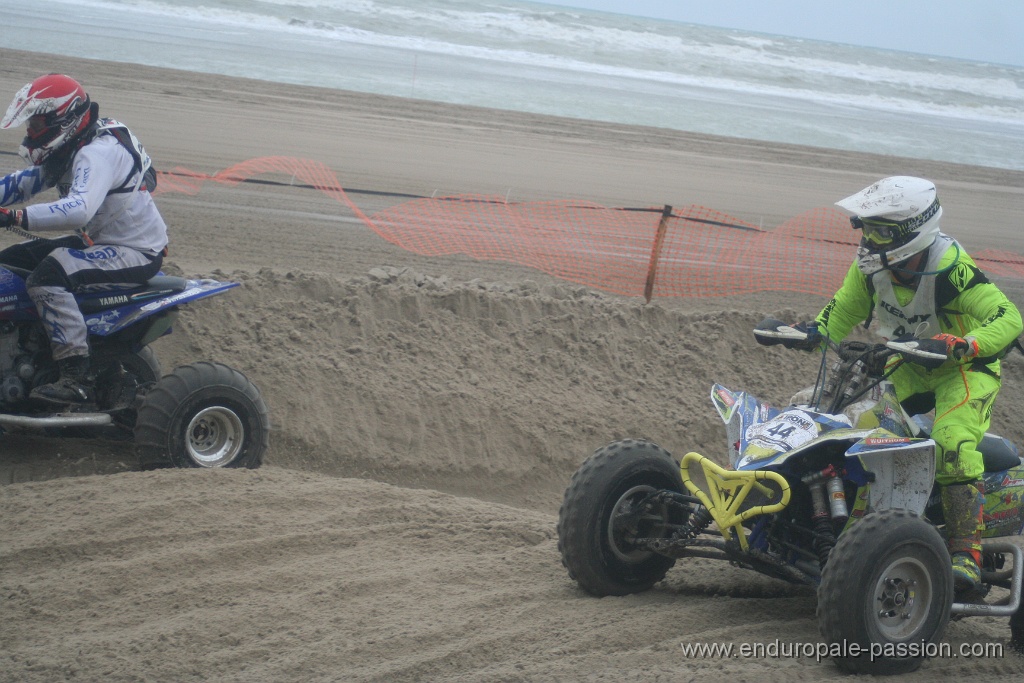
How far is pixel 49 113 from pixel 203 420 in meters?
1.91

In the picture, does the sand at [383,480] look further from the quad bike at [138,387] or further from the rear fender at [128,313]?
the rear fender at [128,313]

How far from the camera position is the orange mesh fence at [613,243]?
33.2 feet

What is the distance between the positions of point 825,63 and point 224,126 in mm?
45641

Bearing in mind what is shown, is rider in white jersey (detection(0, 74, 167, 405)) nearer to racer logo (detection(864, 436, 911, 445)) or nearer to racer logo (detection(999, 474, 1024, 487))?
racer logo (detection(864, 436, 911, 445))

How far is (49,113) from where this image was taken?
4.92 meters

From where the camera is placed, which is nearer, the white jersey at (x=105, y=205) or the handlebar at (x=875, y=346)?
the handlebar at (x=875, y=346)

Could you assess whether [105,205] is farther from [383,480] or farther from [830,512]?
[830,512]

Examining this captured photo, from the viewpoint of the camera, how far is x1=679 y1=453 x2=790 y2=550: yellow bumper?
12.5 feet

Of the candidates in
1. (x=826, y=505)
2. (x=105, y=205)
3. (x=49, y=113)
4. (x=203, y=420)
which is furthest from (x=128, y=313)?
(x=826, y=505)

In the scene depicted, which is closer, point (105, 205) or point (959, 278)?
point (959, 278)

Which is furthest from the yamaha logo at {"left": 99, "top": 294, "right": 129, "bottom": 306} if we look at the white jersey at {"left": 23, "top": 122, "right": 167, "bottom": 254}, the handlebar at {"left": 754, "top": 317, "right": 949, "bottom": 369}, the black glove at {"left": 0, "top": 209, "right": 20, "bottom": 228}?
the handlebar at {"left": 754, "top": 317, "right": 949, "bottom": 369}

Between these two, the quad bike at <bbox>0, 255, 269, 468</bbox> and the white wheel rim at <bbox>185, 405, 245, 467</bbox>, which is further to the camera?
the white wheel rim at <bbox>185, 405, 245, 467</bbox>

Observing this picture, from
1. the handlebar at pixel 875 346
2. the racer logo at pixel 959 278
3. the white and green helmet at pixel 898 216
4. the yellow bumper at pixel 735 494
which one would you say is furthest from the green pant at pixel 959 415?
the yellow bumper at pixel 735 494

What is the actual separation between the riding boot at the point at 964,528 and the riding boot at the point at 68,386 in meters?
4.64
